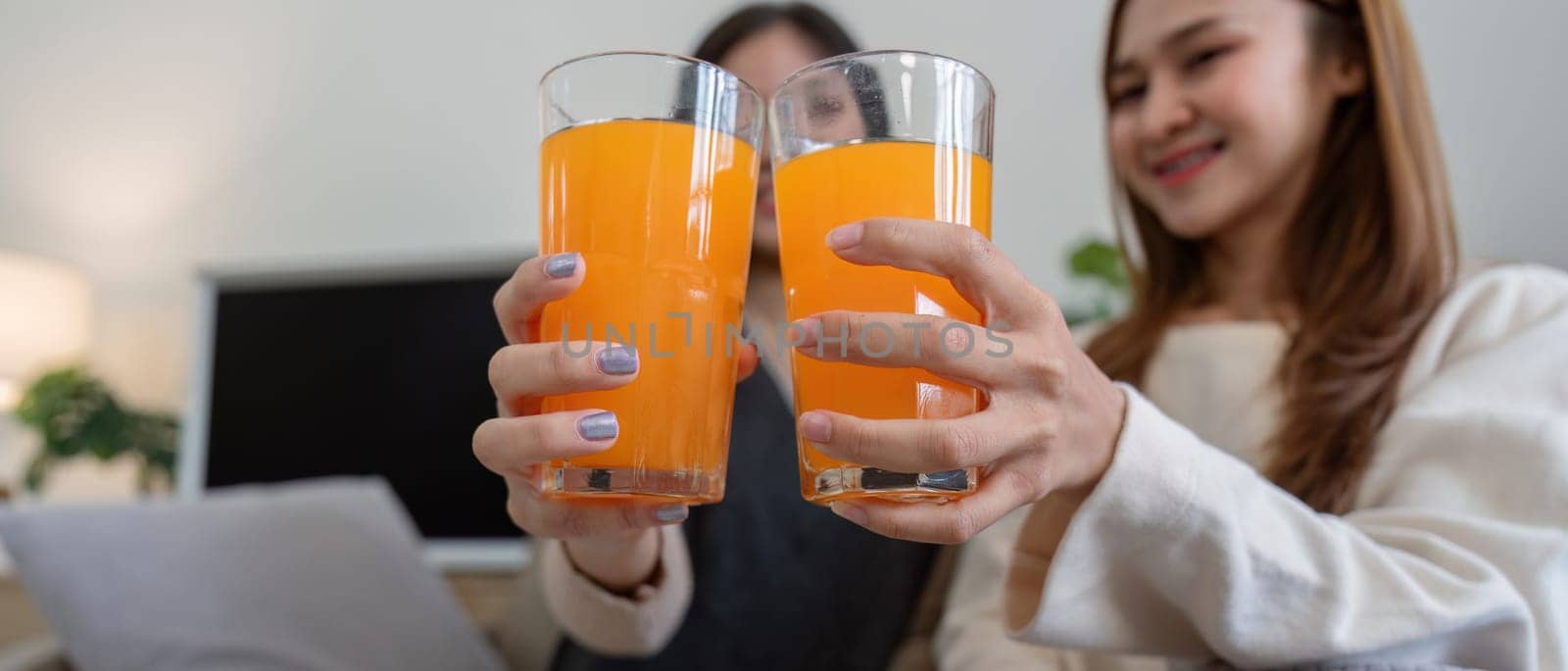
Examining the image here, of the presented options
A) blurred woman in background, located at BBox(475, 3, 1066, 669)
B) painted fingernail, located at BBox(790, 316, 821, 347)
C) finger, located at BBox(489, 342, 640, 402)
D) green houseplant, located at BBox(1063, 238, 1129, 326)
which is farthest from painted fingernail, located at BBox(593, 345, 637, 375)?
green houseplant, located at BBox(1063, 238, 1129, 326)

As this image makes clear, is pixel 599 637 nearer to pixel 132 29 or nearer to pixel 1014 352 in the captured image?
pixel 1014 352

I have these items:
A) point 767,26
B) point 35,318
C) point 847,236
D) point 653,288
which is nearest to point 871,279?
point 847,236

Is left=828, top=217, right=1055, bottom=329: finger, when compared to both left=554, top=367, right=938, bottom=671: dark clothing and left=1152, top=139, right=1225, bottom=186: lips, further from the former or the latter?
left=554, top=367, right=938, bottom=671: dark clothing

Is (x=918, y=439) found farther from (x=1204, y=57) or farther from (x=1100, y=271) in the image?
(x=1100, y=271)

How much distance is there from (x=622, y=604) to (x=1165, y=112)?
90 cm

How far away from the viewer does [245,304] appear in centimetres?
267

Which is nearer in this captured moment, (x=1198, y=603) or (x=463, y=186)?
(x=1198, y=603)

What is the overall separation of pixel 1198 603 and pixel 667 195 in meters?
0.55

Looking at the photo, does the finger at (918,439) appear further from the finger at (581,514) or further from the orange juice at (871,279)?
the finger at (581,514)

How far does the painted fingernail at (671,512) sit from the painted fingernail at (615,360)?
0.53ft

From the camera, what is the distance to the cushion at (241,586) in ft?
Answer: 4.68

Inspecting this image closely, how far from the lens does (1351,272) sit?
1.25 meters

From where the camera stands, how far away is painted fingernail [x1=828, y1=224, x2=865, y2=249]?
0.61 m

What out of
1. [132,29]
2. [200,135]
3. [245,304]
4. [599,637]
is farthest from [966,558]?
[132,29]
